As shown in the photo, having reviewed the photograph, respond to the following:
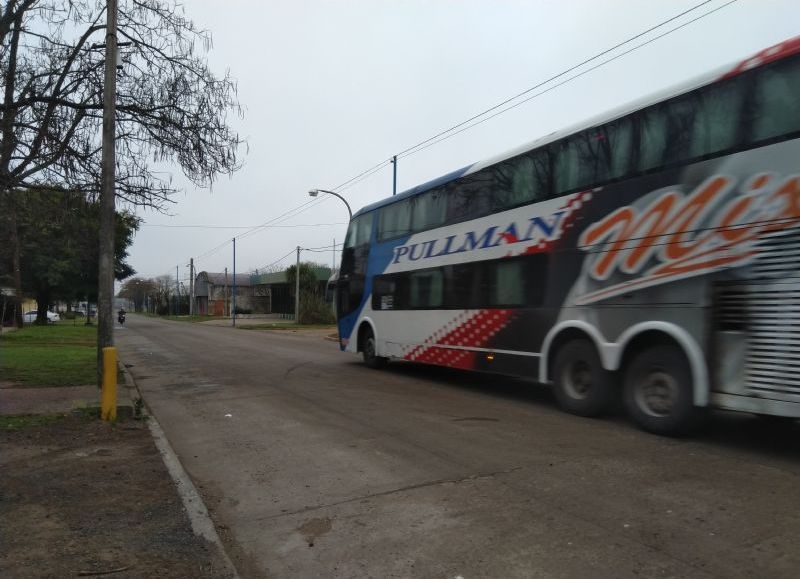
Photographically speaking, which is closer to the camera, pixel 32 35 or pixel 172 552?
pixel 172 552

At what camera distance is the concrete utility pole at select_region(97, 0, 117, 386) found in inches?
374

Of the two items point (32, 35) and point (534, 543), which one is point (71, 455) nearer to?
point (534, 543)

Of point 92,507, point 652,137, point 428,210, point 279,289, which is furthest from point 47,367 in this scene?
point 279,289

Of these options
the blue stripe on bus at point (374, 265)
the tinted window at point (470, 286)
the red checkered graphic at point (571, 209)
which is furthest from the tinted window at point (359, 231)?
the red checkered graphic at point (571, 209)

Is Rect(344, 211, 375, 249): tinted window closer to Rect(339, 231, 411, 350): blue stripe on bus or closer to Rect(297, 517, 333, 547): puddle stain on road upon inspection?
Rect(339, 231, 411, 350): blue stripe on bus

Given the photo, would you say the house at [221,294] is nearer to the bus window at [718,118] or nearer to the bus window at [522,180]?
the bus window at [522,180]

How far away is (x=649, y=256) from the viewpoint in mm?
7465

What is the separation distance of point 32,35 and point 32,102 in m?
1.43

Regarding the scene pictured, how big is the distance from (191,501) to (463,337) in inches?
276

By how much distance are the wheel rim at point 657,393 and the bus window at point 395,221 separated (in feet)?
22.5

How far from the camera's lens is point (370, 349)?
1535cm

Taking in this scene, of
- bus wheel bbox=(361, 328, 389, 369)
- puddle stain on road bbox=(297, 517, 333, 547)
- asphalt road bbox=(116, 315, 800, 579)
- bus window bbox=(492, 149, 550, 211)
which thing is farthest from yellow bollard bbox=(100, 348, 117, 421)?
bus wheel bbox=(361, 328, 389, 369)

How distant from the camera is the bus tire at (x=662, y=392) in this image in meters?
6.88

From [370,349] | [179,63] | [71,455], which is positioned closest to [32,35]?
[179,63]
